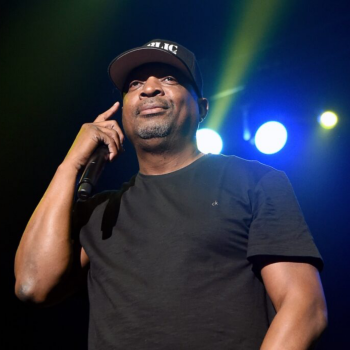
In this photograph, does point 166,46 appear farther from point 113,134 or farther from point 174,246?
point 174,246

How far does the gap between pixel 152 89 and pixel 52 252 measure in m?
0.75

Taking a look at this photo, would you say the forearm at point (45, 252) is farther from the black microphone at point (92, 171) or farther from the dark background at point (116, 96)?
the dark background at point (116, 96)

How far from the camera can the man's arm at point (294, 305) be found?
3.40 feet

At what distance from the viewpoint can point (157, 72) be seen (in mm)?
1775

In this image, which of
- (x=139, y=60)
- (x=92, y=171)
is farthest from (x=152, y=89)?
→ (x=92, y=171)

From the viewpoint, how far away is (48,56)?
2.99 meters

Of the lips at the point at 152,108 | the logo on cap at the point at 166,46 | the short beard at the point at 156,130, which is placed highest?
the logo on cap at the point at 166,46

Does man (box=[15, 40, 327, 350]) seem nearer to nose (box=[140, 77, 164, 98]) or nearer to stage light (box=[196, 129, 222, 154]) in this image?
nose (box=[140, 77, 164, 98])

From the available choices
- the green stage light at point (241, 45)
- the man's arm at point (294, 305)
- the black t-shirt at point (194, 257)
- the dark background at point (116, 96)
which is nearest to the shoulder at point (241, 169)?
the black t-shirt at point (194, 257)

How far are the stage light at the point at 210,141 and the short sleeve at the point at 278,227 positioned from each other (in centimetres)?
248

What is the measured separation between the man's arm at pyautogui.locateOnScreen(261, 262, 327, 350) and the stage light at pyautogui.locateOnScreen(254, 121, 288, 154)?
2.69 meters

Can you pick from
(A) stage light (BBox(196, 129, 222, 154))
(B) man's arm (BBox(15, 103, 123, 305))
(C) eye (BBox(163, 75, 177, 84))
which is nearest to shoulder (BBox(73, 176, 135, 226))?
(B) man's arm (BBox(15, 103, 123, 305))

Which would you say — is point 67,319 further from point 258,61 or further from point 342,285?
point 258,61

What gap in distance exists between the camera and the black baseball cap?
1730 millimetres
